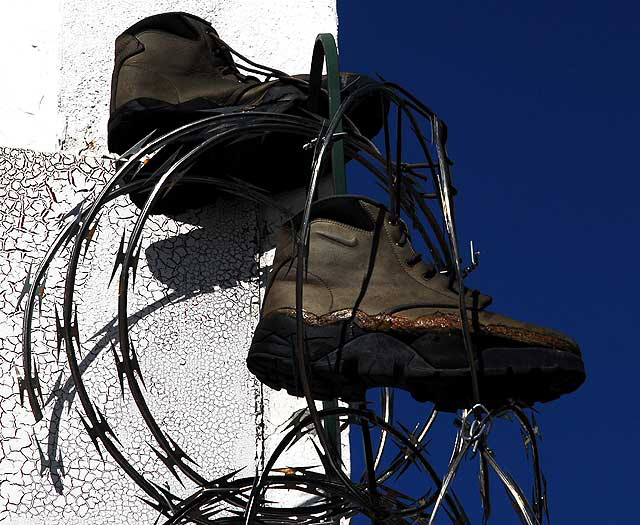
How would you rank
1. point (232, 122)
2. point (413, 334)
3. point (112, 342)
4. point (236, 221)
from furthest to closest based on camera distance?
point (236, 221)
point (112, 342)
point (232, 122)
point (413, 334)

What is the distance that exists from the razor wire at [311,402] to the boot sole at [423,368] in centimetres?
5

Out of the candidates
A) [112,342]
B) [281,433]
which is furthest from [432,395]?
→ [112,342]

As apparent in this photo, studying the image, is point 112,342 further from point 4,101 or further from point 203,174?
point 4,101

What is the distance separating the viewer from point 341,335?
7.00 feet

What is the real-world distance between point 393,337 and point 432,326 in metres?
0.06

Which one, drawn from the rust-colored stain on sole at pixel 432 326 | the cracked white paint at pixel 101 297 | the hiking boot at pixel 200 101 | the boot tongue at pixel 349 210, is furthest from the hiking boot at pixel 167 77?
the rust-colored stain on sole at pixel 432 326

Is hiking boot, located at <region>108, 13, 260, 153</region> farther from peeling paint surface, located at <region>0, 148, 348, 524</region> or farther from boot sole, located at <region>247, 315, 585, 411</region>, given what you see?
boot sole, located at <region>247, 315, 585, 411</region>

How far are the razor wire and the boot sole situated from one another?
46mm

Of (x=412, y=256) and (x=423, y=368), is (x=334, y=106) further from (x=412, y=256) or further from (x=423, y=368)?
(x=423, y=368)

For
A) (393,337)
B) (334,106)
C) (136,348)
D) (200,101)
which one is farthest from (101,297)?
(393,337)

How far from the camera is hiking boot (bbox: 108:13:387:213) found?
8.49 ft

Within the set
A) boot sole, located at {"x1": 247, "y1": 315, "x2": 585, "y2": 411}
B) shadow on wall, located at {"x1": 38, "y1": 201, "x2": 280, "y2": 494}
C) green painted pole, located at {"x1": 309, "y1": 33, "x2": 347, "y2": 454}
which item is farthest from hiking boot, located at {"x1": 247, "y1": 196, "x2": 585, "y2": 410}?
shadow on wall, located at {"x1": 38, "y1": 201, "x2": 280, "y2": 494}

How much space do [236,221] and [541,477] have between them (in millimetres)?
908

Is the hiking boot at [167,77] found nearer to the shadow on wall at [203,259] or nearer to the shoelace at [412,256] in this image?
the shadow on wall at [203,259]
